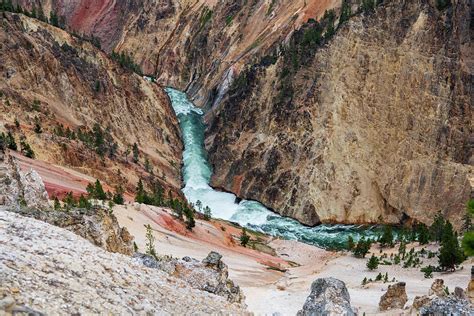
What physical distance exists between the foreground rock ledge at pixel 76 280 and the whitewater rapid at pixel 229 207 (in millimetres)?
39277

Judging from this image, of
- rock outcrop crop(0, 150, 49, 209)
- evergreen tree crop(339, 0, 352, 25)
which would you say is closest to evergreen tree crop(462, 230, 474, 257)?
rock outcrop crop(0, 150, 49, 209)

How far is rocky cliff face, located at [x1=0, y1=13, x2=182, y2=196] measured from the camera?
5066 centimetres

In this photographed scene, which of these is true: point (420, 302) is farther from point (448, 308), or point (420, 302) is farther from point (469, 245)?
point (448, 308)

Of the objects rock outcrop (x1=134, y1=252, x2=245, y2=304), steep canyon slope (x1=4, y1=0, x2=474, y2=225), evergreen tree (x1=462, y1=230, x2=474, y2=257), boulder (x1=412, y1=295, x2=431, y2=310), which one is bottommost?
rock outcrop (x1=134, y1=252, x2=245, y2=304)

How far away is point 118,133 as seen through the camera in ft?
215

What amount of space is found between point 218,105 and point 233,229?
30493 millimetres

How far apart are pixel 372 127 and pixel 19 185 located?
4177cm

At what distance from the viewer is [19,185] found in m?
24.5

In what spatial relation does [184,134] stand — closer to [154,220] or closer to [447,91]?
[447,91]

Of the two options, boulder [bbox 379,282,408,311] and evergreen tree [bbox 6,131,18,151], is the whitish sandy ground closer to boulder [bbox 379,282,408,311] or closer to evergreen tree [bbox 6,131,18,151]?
boulder [bbox 379,282,408,311]

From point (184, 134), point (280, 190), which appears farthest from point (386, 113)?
point (184, 134)

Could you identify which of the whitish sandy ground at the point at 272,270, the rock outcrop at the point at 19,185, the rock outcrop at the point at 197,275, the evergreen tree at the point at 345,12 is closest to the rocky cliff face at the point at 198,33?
the evergreen tree at the point at 345,12

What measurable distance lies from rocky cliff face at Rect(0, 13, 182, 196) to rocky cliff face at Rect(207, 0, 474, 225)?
37.9 feet

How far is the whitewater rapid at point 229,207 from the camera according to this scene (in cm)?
5362
